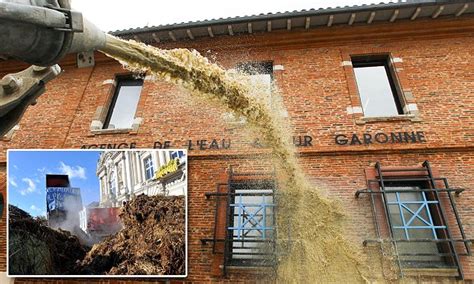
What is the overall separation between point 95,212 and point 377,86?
6.84 meters

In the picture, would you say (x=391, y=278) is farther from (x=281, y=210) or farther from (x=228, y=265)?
(x=228, y=265)

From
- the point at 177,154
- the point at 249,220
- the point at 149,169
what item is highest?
the point at 177,154

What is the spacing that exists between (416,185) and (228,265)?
3937mm

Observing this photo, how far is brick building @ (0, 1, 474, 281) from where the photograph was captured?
6941mm

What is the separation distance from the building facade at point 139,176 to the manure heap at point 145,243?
0.58ft

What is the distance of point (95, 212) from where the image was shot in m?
7.64

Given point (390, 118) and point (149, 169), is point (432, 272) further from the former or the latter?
point (149, 169)

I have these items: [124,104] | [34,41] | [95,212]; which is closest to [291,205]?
[95,212]

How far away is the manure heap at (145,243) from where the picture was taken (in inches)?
279

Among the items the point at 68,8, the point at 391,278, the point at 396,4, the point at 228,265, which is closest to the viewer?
the point at 68,8

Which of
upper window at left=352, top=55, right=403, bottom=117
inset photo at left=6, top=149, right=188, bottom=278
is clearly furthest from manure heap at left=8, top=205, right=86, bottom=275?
upper window at left=352, top=55, right=403, bottom=117

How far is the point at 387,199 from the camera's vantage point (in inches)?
283

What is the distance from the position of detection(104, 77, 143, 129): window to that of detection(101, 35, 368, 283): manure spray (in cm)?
371

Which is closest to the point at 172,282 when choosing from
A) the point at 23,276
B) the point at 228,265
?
the point at 228,265
